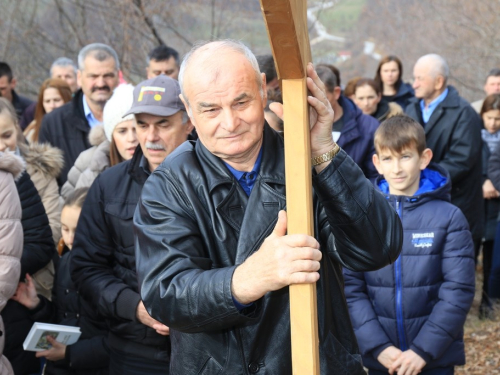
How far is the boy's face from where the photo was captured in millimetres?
4340

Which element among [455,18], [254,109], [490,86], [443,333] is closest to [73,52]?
[490,86]

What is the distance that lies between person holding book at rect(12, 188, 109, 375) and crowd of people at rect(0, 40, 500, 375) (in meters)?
0.01

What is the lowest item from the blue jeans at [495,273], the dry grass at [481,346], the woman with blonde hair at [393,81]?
the dry grass at [481,346]

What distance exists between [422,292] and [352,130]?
238cm

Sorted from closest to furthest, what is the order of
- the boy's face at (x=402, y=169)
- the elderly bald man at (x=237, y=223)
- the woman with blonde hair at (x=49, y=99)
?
the elderly bald man at (x=237, y=223)
the boy's face at (x=402, y=169)
the woman with blonde hair at (x=49, y=99)

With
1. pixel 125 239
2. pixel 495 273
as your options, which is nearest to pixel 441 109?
pixel 495 273

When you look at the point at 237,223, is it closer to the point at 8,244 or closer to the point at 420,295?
the point at 8,244

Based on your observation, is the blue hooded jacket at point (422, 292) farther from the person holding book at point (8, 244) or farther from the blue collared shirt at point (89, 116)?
the blue collared shirt at point (89, 116)

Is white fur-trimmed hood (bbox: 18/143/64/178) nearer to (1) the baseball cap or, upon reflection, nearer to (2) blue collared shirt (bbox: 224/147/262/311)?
(1) the baseball cap

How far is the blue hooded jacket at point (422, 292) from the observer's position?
13.4 ft

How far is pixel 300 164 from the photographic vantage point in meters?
2.22

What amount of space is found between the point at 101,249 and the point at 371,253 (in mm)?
1840

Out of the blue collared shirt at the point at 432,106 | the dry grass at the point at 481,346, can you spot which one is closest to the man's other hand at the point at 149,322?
the dry grass at the point at 481,346

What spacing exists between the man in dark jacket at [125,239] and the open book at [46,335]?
37cm
